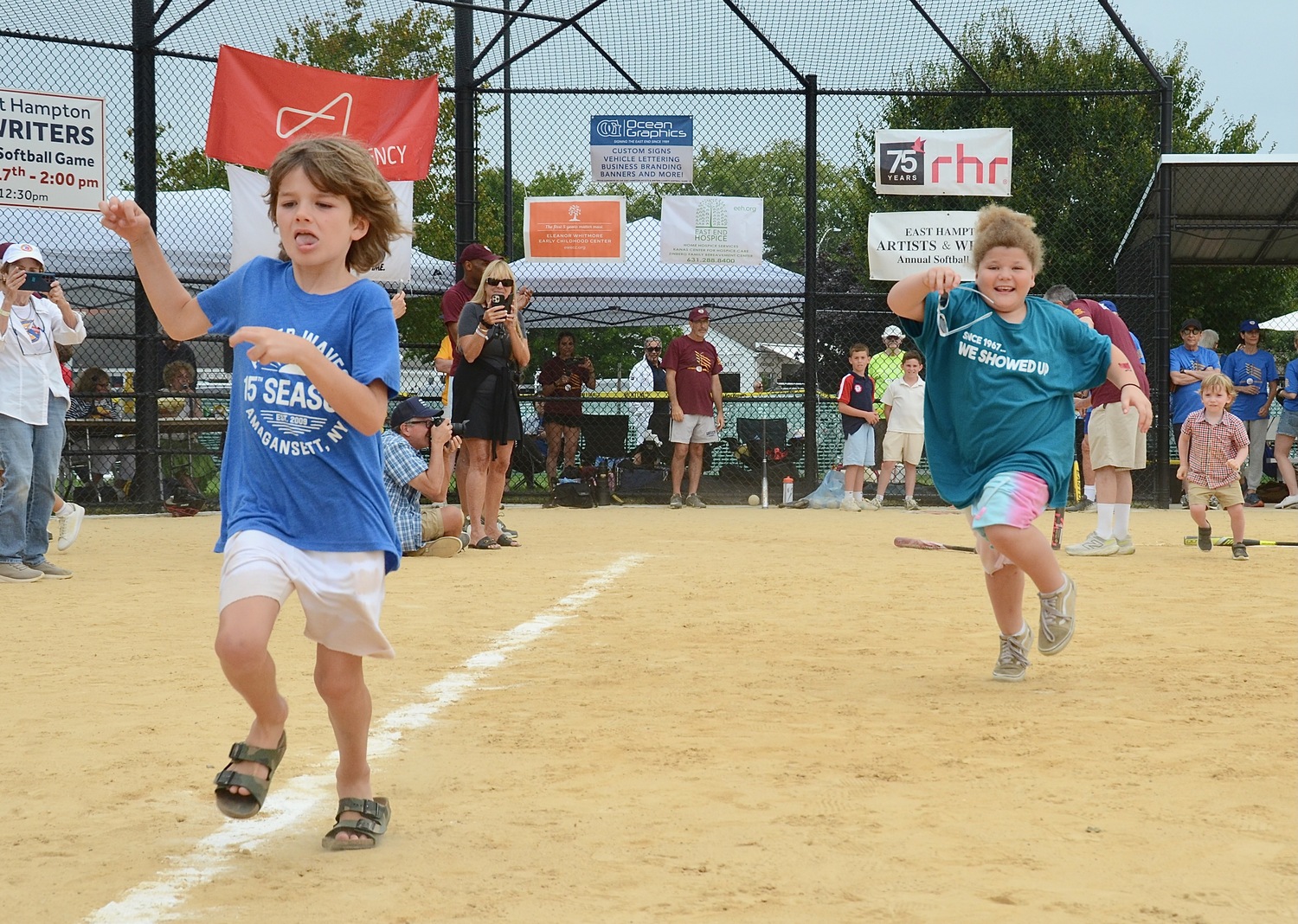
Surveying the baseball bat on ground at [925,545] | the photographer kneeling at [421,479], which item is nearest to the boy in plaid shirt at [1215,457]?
the baseball bat on ground at [925,545]

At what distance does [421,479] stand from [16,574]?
7.80 ft

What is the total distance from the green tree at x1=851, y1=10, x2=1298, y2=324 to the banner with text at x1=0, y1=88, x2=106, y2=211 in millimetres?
10734

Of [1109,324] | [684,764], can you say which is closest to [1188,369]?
[1109,324]

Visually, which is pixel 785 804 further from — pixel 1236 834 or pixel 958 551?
pixel 958 551

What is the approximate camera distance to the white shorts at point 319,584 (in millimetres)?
3203

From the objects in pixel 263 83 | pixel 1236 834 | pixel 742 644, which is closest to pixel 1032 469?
pixel 742 644

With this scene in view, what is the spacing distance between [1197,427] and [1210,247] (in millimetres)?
8596

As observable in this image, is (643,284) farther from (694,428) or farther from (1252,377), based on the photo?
(1252,377)

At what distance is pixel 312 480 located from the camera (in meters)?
3.30

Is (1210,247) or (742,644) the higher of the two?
(1210,247)

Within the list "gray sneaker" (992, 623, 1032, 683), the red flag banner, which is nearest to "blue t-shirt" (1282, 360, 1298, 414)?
the red flag banner

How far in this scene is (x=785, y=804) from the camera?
3643 mm

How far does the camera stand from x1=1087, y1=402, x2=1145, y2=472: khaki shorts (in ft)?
33.1

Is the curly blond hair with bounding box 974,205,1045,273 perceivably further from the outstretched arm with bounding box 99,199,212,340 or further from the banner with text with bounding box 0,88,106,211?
the banner with text with bounding box 0,88,106,211
